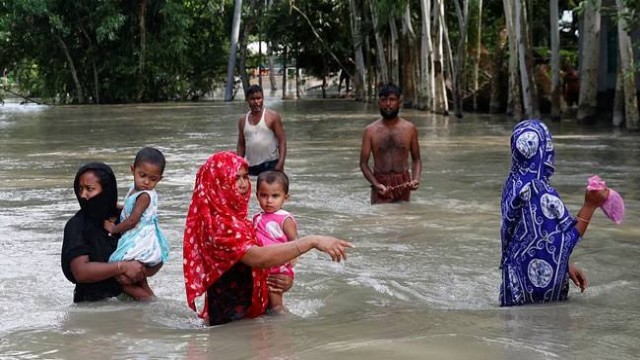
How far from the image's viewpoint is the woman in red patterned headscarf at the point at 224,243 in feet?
15.6

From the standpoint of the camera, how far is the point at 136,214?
5.55 metres

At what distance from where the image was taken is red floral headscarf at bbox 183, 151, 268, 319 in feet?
15.6

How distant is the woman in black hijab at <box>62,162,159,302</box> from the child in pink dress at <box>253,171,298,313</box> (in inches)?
28.9

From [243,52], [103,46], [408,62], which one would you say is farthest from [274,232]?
[243,52]

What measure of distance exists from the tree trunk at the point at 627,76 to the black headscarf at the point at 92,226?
12937mm

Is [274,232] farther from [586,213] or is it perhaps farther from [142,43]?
[142,43]

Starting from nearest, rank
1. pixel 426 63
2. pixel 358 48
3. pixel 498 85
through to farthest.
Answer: pixel 498 85 < pixel 426 63 < pixel 358 48

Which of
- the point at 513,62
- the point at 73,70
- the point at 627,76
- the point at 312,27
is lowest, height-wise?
the point at 627,76

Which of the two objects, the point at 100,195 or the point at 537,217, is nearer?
the point at 537,217

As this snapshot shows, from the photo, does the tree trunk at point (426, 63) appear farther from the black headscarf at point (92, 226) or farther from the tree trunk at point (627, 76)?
the black headscarf at point (92, 226)

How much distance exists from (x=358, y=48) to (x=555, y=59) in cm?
1837

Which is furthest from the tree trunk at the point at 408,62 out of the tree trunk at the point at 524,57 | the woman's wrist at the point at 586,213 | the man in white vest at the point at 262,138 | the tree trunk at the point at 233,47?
the woman's wrist at the point at 586,213

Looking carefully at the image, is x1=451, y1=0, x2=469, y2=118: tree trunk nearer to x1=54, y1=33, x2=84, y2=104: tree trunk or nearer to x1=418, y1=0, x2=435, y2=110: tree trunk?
x1=418, y1=0, x2=435, y2=110: tree trunk

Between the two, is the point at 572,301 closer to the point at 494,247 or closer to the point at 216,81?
the point at 494,247
